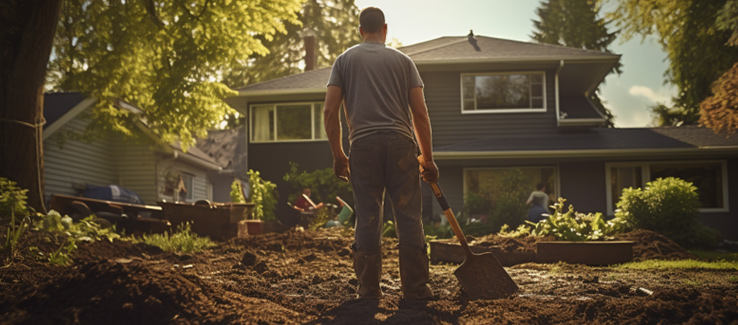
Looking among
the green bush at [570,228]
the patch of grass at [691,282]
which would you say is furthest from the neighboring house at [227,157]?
the patch of grass at [691,282]

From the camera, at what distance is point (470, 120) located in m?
20.0

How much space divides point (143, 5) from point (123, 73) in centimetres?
195

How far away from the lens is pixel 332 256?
31.4 feet

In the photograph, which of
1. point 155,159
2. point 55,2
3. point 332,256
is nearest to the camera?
point 332,256

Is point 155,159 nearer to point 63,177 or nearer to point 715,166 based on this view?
point 63,177

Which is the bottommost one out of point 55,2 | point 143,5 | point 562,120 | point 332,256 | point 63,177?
point 332,256

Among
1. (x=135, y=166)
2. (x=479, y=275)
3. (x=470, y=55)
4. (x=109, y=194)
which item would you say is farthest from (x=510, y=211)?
(x=135, y=166)

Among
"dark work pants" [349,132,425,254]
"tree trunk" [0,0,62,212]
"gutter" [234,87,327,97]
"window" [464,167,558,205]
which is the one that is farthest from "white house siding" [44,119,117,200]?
"dark work pants" [349,132,425,254]

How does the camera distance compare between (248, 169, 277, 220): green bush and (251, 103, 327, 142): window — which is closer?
(248, 169, 277, 220): green bush

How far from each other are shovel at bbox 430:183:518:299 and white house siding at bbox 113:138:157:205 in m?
20.1

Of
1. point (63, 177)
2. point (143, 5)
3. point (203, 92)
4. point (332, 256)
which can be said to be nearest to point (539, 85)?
point (203, 92)

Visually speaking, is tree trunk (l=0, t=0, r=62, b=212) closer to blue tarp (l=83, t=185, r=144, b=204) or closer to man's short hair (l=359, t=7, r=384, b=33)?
man's short hair (l=359, t=7, r=384, b=33)

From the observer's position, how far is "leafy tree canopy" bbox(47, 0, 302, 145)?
16281 millimetres

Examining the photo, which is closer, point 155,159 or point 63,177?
point 63,177
